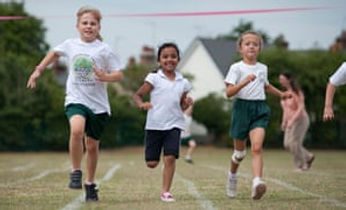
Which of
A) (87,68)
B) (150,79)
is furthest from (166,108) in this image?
(87,68)

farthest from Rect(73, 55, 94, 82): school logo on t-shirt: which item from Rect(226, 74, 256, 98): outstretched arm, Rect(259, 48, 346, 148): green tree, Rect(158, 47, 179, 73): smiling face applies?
Rect(259, 48, 346, 148): green tree

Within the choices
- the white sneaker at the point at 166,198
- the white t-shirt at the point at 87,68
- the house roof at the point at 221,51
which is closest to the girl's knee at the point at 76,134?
the white t-shirt at the point at 87,68

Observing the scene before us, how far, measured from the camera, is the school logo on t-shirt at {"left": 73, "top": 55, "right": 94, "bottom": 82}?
27.3 ft

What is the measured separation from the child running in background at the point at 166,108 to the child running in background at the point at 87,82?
0.50m

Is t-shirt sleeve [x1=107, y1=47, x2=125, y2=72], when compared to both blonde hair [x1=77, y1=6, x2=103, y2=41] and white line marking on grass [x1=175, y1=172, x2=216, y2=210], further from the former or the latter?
white line marking on grass [x1=175, y1=172, x2=216, y2=210]

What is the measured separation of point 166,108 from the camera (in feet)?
28.7

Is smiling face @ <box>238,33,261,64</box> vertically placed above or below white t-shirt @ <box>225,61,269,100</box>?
above

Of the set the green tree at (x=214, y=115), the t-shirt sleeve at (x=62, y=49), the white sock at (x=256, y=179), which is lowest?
the green tree at (x=214, y=115)

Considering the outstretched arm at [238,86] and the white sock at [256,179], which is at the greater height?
the outstretched arm at [238,86]

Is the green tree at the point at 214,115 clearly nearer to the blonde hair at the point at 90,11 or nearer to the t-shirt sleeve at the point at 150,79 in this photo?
the t-shirt sleeve at the point at 150,79

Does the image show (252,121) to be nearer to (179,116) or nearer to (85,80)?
(179,116)

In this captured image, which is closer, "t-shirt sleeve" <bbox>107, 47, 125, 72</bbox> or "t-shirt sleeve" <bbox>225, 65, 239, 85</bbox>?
"t-shirt sleeve" <bbox>107, 47, 125, 72</bbox>

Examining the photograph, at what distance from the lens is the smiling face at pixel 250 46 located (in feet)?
30.0

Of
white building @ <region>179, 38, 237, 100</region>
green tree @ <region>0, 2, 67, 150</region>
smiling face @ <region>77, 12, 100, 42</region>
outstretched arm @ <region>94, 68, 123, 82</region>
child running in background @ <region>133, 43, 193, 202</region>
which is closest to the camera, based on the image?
outstretched arm @ <region>94, 68, 123, 82</region>
